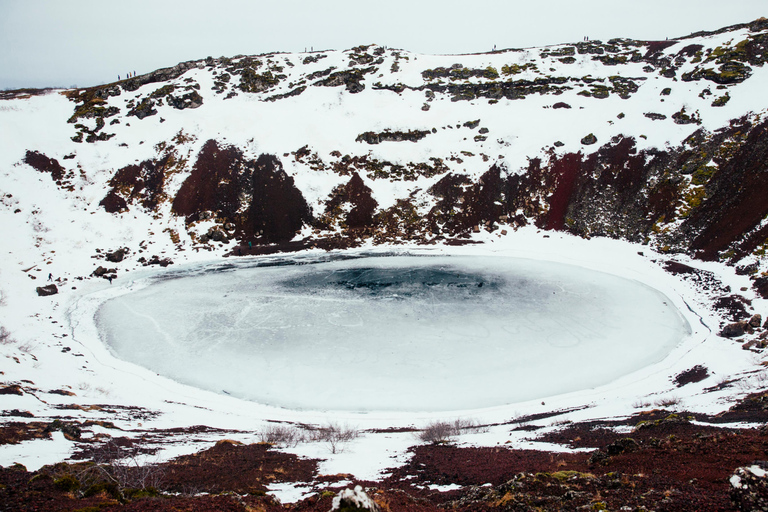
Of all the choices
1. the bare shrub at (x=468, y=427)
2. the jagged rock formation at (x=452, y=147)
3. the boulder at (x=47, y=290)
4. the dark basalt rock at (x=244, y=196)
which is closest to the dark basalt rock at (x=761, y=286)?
the jagged rock formation at (x=452, y=147)

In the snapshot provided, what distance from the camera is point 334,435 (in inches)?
601

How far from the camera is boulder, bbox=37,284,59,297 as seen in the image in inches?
1257

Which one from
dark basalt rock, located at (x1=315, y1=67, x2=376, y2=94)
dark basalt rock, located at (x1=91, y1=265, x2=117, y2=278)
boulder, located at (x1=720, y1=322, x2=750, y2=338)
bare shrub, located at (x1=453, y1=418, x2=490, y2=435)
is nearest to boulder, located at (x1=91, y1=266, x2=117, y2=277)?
dark basalt rock, located at (x1=91, y1=265, x2=117, y2=278)

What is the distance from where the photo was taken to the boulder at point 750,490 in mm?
5438

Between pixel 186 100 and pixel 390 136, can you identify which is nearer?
pixel 390 136

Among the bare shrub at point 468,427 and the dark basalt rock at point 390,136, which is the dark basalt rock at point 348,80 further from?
the bare shrub at point 468,427

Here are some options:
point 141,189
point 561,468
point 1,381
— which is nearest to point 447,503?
point 561,468

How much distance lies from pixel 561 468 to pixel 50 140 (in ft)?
205

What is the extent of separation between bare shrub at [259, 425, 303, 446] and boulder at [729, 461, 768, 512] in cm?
1263

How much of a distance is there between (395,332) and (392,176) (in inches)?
1208

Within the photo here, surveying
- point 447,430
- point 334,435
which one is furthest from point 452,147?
point 334,435

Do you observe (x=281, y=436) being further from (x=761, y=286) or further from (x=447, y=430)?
(x=761, y=286)

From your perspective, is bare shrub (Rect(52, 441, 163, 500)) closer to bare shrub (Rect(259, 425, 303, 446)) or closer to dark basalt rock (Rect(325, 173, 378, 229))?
bare shrub (Rect(259, 425, 303, 446))

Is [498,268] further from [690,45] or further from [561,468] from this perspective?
[690,45]
